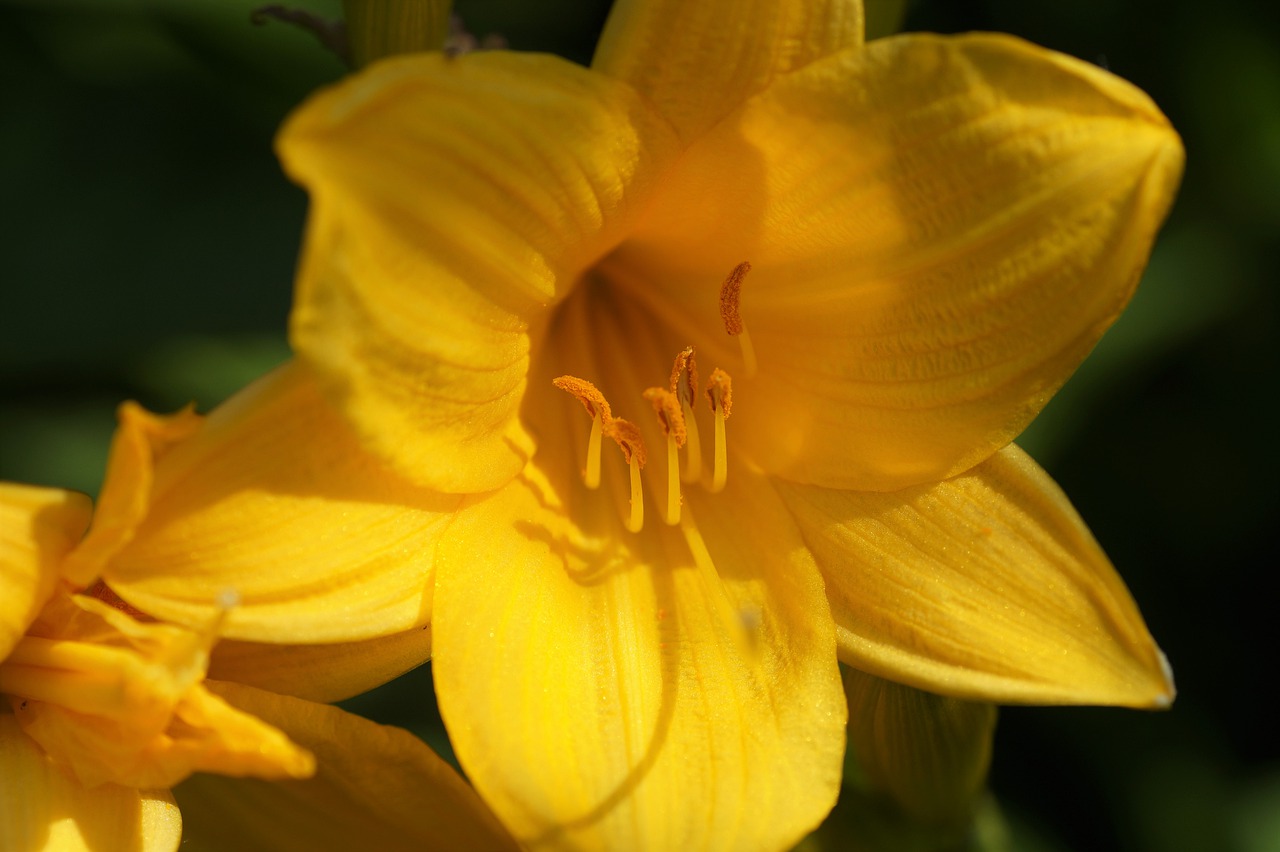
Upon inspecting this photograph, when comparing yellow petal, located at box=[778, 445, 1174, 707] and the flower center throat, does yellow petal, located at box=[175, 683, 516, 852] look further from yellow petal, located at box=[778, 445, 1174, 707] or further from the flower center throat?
yellow petal, located at box=[778, 445, 1174, 707]

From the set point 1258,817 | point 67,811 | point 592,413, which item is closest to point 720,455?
point 592,413

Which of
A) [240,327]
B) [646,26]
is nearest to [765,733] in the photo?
[646,26]

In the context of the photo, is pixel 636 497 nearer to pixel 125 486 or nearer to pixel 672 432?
pixel 672 432

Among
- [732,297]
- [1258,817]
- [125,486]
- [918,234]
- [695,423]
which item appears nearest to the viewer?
[125,486]

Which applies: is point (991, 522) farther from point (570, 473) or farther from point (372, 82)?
point (372, 82)

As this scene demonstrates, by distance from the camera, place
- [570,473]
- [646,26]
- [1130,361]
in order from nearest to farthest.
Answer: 1. [646,26]
2. [570,473]
3. [1130,361]
